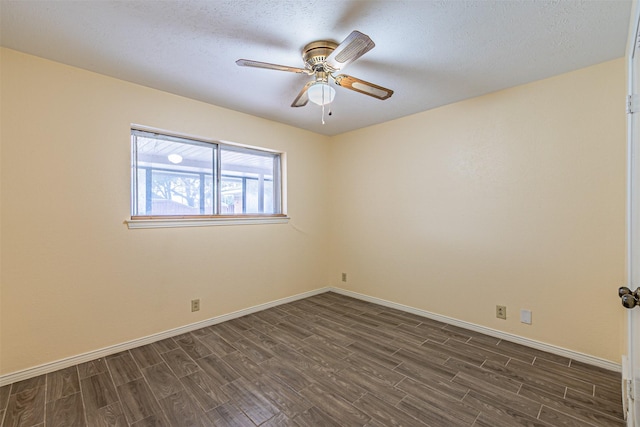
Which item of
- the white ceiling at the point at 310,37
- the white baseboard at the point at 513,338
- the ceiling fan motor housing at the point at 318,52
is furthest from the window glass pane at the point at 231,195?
the white baseboard at the point at 513,338

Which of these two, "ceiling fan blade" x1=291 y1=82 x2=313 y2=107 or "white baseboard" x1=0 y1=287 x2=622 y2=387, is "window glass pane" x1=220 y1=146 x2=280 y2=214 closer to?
"white baseboard" x1=0 y1=287 x2=622 y2=387

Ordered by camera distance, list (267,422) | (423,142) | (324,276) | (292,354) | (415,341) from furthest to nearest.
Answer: (324,276) < (423,142) < (415,341) < (292,354) < (267,422)

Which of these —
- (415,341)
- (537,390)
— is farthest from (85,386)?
(537,390)

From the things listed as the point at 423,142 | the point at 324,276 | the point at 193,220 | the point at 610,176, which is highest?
the point at 423,142

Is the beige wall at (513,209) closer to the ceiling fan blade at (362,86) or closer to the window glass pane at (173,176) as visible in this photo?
the ceiling fan blade at (362,86)

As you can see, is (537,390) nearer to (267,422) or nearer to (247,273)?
(267,422)

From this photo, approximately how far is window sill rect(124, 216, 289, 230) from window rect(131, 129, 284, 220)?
0.07 meters

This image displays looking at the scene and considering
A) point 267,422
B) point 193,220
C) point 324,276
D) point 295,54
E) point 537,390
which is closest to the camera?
point 267,422

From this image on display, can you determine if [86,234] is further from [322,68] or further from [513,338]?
[513,338]

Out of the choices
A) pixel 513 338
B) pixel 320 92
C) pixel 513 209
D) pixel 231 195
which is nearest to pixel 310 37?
pixel 320 92

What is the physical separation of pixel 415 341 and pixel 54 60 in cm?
379

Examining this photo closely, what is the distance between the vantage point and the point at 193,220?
2900 mm

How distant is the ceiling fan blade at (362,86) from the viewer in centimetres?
195

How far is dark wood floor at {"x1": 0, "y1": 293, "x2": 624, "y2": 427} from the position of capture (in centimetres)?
168
